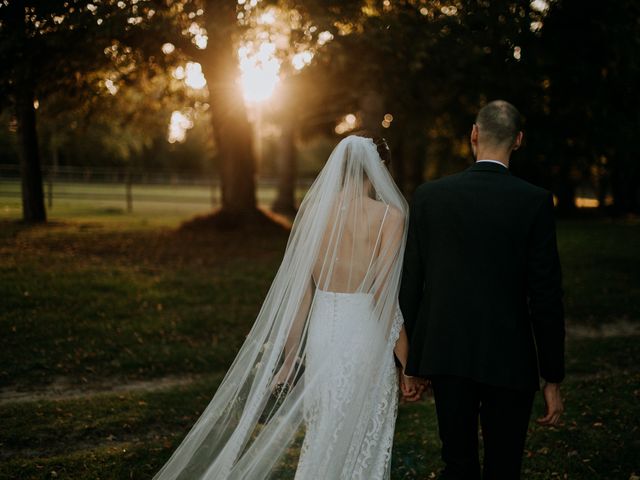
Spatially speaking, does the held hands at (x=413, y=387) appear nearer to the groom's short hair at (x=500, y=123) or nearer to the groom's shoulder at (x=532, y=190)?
the groom's shoulder at (x=532, y=190)

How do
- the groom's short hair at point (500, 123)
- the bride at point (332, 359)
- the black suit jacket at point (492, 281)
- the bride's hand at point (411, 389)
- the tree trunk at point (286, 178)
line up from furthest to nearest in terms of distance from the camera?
1. the tree trunk at point (286, 178)
2. the bride at point (332, 359)
3. the bride's hand at point (411, 389)
4. the groom's short hair at point (500, 123)
5. the black suit jacket at point (492, 281)

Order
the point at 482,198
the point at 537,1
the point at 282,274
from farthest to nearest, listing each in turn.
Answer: the point at 537,1, the point at 282,274, the point at 482,198

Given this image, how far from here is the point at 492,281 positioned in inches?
Result: 114

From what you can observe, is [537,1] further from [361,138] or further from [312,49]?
[361,138]

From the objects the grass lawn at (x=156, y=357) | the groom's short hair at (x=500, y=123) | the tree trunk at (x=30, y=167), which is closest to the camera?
the groom's short hair at (x=500, y=123)

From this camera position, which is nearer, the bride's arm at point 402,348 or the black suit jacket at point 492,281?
the black suit jacket at point 492,281

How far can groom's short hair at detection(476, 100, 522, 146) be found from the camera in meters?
2.94

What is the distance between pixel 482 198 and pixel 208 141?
20.8m

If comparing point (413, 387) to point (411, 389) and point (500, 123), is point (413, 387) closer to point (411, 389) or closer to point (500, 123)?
point (411, 389)

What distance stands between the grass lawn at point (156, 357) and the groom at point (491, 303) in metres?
1.71

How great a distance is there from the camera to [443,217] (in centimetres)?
299

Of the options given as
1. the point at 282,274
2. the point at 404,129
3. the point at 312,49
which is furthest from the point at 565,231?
the point at 282,274

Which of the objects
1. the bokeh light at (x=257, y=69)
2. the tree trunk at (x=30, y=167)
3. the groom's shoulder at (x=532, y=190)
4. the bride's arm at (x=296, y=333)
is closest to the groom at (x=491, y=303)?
the groom's shoulder at (x=532, y=190)

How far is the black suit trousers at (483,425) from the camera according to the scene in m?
2.90
